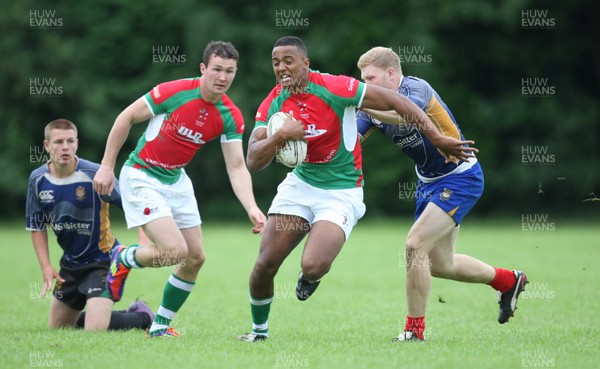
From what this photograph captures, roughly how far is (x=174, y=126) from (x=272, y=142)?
1241 millimetres

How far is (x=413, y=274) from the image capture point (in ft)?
21.2

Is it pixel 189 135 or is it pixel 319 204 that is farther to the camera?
pixel 189 135

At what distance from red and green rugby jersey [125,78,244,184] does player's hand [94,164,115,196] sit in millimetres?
324

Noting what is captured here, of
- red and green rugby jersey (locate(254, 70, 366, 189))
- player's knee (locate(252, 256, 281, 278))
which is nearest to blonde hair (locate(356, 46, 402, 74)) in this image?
red and green rugby jersey (locate(254, 70, 366, 189))

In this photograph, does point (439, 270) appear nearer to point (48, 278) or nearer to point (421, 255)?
point (421, 255)

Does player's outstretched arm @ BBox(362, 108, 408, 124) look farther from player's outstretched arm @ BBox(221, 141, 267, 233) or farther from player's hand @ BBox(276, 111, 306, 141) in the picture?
player's outstretched arm @ BBox(221, 141, 267, 233)

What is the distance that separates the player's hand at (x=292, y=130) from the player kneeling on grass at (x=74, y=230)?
2138mm

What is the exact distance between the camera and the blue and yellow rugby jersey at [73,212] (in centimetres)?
757

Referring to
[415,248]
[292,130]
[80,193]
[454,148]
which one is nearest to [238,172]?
[292,130]

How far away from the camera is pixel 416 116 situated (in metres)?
6.15

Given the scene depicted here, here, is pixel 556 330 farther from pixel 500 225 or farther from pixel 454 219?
pixel 500 225

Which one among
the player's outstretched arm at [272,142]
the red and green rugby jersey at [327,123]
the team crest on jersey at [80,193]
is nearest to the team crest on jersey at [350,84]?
the red and green rugby jersey at [327,123]

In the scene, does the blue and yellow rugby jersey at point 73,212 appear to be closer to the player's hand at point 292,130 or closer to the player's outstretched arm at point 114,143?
the player's outstretched arm at point 114,143

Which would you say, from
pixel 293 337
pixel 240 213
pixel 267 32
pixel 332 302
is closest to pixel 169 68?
pixel 267 32
